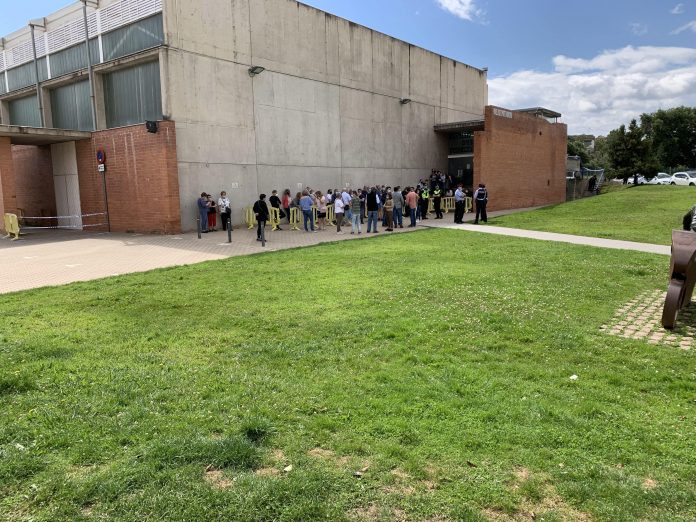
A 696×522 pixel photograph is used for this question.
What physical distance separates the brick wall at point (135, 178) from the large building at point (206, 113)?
6 cm

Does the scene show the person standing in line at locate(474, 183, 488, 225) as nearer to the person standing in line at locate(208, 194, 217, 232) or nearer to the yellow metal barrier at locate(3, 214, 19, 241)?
the person standing in line at locate(208, 194, 217, 232)

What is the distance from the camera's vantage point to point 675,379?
4.77 metres

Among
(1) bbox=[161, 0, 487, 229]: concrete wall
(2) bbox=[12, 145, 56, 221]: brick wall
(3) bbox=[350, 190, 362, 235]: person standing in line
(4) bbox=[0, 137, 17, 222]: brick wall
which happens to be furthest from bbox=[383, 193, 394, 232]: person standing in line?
(2) bbox=[12, 145, 56, 221]: brick wall

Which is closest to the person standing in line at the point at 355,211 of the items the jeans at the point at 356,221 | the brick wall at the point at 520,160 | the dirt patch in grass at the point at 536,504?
the jeans at the point at 356,221

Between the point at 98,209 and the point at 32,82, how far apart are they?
8744 millimetres

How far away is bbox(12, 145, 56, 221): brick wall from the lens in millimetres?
23484

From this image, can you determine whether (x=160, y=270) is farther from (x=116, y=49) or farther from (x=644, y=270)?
(x=116, y=49)

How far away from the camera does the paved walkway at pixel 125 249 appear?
11.1 metres

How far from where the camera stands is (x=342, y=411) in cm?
410

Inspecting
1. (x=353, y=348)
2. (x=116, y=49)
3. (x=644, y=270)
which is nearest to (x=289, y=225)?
(x=116, y=49)

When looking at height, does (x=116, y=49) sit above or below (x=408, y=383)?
above

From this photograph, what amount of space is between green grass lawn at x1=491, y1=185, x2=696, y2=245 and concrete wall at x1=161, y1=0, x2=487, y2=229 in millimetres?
8045

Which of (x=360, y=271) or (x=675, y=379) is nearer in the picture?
(x=675, y=379)

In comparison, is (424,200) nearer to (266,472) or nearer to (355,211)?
(355,211)
